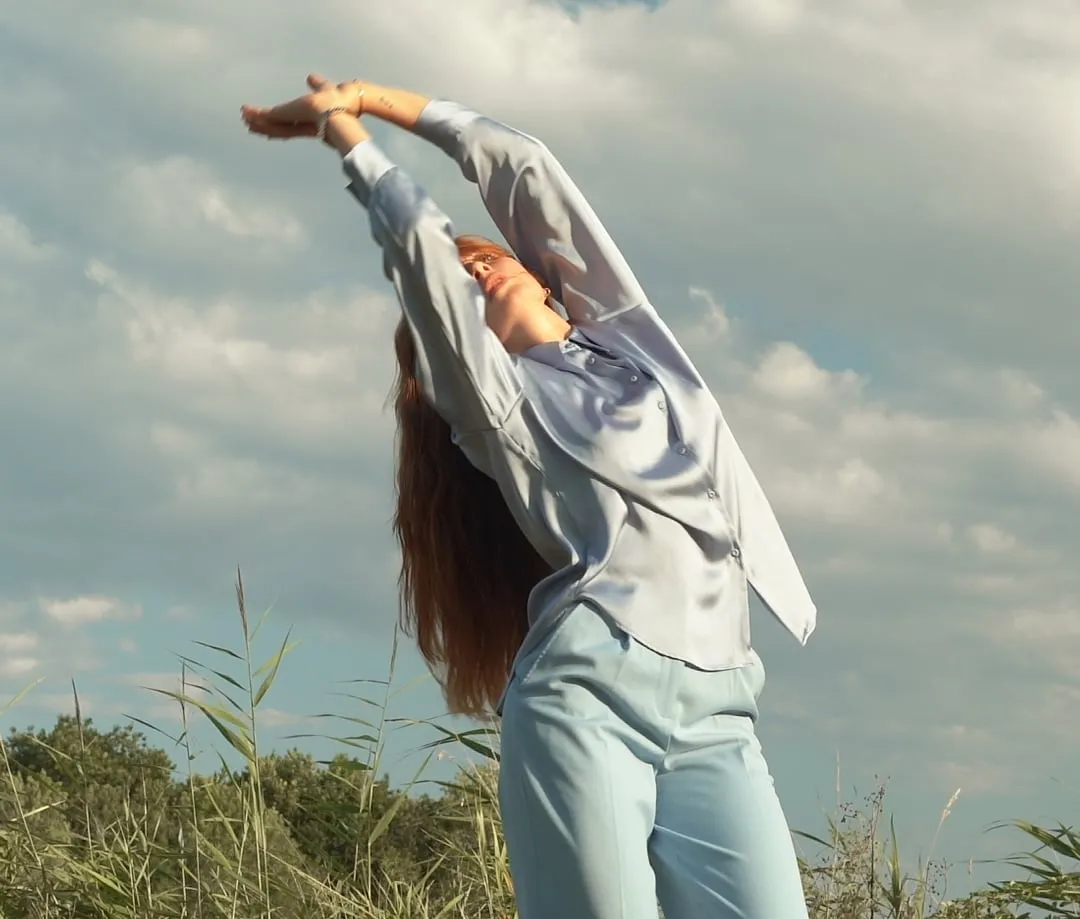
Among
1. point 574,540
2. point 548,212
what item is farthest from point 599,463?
point 548,212

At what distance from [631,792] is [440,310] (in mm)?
820

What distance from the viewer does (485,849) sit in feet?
13.5

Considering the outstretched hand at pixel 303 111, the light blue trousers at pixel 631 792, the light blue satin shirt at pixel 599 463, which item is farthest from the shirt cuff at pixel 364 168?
A: the light blue trousers at pixel 631 792

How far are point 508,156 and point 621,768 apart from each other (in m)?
1.19

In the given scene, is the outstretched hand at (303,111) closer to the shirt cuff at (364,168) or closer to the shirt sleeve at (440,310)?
the shirt cuff at (364,168)

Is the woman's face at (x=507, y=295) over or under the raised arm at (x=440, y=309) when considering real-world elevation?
over

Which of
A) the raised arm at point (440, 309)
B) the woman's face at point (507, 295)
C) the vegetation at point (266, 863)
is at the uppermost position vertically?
the woman's face at point (507, 295)

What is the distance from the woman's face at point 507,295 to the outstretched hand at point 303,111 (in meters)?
0.37

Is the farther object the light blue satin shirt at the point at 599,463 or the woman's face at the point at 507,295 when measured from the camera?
the woman's face at the point at 507,295

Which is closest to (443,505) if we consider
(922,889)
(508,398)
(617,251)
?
(508,398)

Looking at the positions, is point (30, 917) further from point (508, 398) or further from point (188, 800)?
point (508, 398)

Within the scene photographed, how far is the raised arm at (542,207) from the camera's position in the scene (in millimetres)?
2834

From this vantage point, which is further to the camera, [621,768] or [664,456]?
[664,456]

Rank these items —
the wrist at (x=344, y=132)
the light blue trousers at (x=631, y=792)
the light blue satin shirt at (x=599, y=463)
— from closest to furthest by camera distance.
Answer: the light blue trousers at (x=631, y=792) → the light blue satin shirt at (x=599, y=463) → the wrist at (x=344, y=132)
